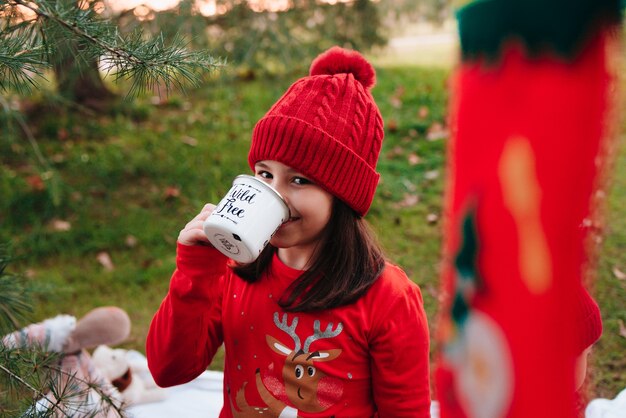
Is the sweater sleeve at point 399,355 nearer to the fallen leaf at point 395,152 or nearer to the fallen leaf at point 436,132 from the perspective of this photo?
the fallen leaf at point 395,152

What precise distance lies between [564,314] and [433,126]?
4.20 m

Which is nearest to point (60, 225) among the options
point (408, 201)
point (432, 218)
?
point (408, 201)

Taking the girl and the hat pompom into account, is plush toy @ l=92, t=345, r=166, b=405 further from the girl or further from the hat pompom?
the hat pompom

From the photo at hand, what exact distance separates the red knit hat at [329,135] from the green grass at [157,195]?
4.85ft

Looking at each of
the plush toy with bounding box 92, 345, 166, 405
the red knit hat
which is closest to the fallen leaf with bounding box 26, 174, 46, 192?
the plush toy with bounding box 92, 345, 166, 405

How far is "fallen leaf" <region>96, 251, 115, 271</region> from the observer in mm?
3459

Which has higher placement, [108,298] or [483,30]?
[483,30]

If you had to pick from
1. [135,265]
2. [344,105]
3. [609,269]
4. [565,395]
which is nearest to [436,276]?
[609,269]

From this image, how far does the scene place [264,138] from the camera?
136cm

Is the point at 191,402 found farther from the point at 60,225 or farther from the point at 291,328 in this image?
the point at 60,225

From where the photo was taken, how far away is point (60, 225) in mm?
3756

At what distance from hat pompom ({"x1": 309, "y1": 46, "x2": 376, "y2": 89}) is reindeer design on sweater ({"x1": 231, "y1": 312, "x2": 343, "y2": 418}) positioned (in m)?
0.60

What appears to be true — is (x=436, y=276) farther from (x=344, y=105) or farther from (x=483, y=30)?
(x=483, y=30)

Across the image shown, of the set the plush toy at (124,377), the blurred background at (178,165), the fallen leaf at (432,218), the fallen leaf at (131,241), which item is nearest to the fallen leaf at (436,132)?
the blurred background at (178,165)
